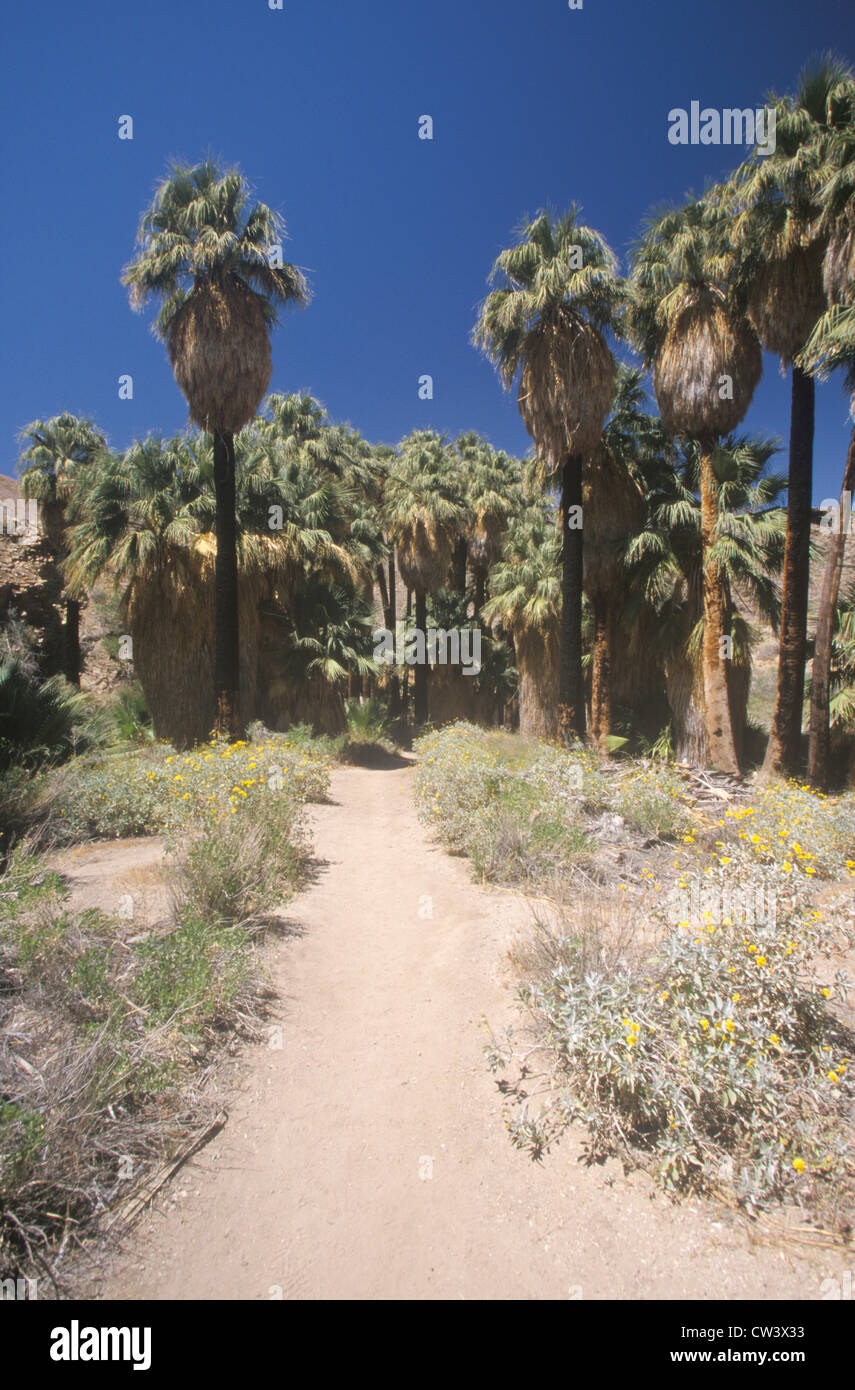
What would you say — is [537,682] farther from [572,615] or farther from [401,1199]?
[401,1199]

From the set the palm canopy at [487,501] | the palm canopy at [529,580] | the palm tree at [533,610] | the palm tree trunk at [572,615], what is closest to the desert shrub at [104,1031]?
the palm tree trunk at [572,615]

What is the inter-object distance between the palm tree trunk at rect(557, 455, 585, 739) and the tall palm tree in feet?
11.9

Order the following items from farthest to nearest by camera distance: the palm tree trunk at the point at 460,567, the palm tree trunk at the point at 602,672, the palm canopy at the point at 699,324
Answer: the palm tree trunk at the point at 460,567 < the palm tree trunk at the point at 602,672 < the palm canopy at the point at 699,324

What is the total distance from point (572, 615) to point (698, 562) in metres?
3.60

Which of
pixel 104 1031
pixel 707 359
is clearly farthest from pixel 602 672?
pixel 104 1031

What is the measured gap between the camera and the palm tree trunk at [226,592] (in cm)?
1316

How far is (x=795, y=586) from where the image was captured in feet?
38.3

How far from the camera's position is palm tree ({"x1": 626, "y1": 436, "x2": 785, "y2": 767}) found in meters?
13.1

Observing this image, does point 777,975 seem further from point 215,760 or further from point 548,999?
point 215,760

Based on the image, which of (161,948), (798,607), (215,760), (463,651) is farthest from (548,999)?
(463,651)

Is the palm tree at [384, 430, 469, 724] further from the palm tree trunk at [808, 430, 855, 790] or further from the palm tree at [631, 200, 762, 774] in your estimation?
the palm tree trunk at [808, 430, 855, 790]

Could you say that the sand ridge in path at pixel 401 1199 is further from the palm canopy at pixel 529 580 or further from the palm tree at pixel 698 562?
the palm canopy at pixel 529 580

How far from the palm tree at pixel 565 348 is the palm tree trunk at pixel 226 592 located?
18.8ft
